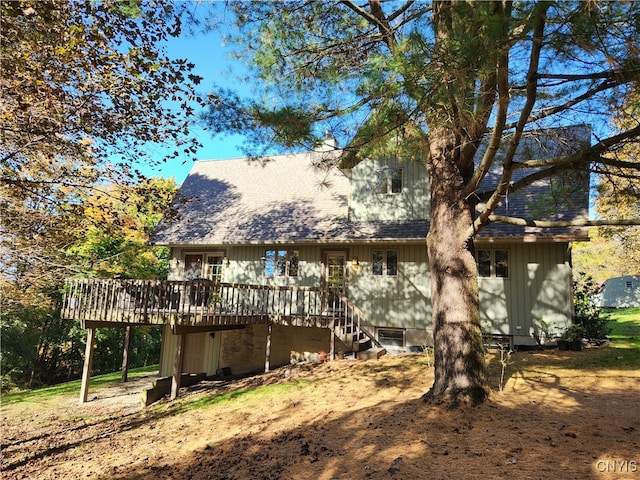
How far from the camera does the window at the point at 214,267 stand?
14.3 m

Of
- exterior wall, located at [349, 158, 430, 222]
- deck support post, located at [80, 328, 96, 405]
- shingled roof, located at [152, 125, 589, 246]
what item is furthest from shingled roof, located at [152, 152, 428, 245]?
deck support post, located at [80, 328, 96, 405]

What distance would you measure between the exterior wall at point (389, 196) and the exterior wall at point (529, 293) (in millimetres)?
2546

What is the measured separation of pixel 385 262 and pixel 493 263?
10.1ft

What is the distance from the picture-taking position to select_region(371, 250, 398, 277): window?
12.1m

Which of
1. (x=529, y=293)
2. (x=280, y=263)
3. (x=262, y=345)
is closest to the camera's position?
(x=529, y=293)

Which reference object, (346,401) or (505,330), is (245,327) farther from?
(505,330)

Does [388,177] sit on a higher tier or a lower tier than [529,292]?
higher

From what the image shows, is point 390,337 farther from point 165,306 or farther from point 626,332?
point 626,332

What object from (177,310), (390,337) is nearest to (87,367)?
(177,310)

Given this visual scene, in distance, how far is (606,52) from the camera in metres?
3.50

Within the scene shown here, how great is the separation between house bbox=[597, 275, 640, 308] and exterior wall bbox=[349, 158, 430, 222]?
24290mm

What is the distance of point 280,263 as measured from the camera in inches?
534

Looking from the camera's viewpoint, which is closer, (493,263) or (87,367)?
(493,263)

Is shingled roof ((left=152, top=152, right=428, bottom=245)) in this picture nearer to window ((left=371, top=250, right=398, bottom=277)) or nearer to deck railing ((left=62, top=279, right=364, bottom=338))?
window ((left=371, top=250, right=398, bottom=277))
